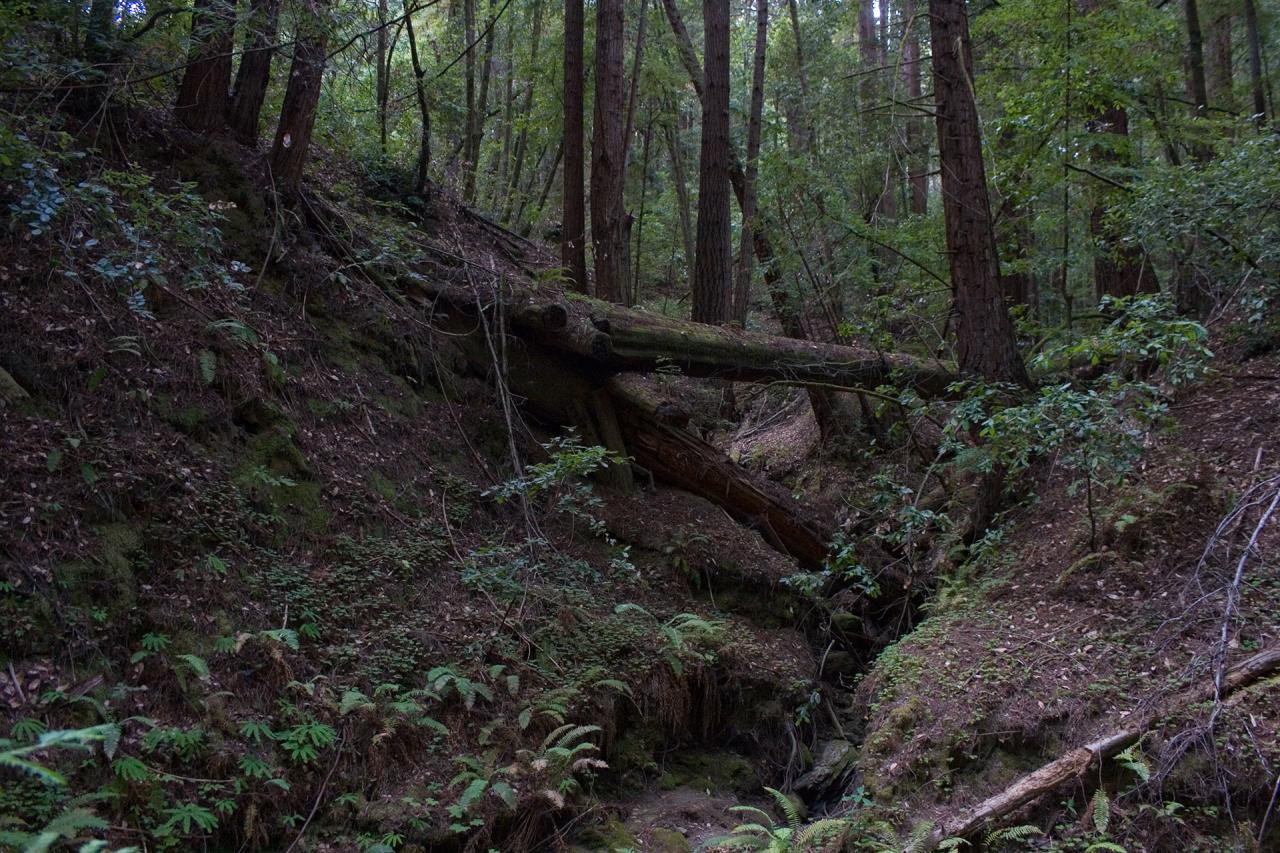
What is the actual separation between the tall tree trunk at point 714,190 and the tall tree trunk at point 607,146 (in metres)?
1.19

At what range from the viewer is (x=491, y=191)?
16.8m

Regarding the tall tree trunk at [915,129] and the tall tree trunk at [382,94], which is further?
the tall tree trunk at [915,129]

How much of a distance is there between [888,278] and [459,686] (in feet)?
27.3

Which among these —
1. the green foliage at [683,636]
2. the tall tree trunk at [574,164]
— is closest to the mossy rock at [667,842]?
the green foliage at [683,636]

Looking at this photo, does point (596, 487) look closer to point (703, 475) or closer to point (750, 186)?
point (703, 475)

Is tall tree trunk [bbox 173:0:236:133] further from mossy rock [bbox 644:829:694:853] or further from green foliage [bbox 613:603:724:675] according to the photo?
mossy rock [bbox 644:829:694:853]

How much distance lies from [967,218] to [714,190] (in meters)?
4.12

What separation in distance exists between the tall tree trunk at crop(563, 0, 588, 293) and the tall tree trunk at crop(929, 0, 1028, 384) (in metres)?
4.80

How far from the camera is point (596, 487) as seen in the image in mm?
9094

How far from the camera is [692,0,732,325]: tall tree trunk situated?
37.6ft

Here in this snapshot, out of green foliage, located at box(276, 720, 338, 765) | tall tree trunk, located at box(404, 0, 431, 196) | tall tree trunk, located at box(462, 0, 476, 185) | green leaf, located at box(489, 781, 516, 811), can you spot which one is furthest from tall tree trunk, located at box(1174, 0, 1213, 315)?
tall tree trunk, located at box(462, 0, 476, 185)

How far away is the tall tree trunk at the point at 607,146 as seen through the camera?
36.6 feet

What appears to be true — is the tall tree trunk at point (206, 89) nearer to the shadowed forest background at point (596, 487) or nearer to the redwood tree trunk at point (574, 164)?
the shadowed forest background at point (596, 487)

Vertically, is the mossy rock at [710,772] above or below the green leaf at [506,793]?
below
